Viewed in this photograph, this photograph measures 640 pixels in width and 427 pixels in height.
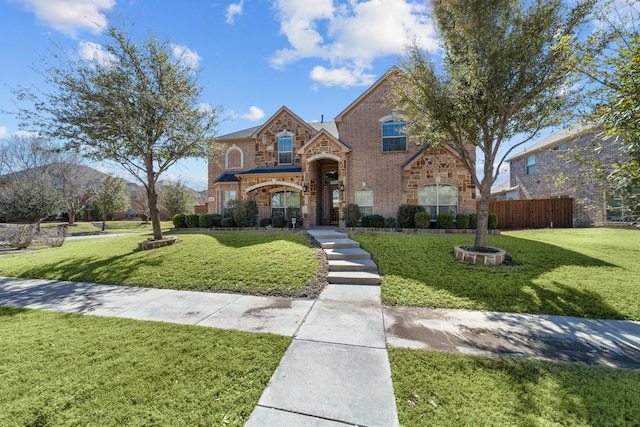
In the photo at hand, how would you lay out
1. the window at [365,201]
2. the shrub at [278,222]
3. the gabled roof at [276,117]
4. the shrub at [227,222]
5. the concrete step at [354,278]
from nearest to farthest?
the concrete step at [354,278] < the window at [365,201] < the shrub at [278,222] < the shrub at [227,222] < the gabled roof at [276,117]

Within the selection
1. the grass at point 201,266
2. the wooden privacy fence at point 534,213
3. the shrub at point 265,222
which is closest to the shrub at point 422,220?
the grass at point 201,266

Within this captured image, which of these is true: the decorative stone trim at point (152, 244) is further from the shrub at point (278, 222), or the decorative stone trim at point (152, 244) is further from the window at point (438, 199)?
the window at point (438, 199)

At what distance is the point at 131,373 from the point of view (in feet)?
10.3

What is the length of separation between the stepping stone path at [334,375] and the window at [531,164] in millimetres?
24850

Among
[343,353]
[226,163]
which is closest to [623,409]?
[343,353]

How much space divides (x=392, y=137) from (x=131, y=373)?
14.7 meters

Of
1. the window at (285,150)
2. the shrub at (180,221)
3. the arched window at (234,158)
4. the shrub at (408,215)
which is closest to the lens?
the shrub at (408,215)

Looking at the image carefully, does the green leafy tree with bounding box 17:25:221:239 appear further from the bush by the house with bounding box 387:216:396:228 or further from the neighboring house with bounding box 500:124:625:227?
the neighboring house with bounding box 500:124:625:227

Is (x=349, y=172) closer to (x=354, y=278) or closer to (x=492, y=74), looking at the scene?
(x=492, y=74)

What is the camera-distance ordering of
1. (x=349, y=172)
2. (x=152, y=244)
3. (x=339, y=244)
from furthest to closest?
(x=349, y=172) → (x=152, y=244) → (x=339, y=244)

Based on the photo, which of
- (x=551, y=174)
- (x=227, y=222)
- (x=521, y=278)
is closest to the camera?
(x=521, y=278)

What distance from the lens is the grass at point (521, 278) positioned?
17.4ft

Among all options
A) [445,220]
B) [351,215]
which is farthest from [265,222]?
[445,220]

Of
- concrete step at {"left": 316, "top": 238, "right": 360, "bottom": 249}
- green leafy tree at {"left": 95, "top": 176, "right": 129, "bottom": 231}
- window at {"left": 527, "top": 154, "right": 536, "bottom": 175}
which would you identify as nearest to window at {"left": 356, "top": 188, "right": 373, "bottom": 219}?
concrete step at {"left": 316, "top": 238, "right": 360, "bottom": 249}
